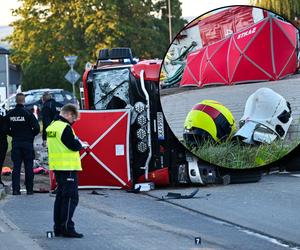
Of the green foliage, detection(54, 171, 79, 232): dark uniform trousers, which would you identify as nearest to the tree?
detection(54, 171, 79, 232): dark uniform trousers

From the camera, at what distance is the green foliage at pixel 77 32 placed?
56.1m

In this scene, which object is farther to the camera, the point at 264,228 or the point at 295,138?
the point at 295,138

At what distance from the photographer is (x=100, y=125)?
13.5m

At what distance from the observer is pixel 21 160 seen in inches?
532

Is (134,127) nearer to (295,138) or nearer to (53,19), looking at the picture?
(295,138)

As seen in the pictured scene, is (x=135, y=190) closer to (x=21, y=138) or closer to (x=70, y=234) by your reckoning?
(x=21, y=138)

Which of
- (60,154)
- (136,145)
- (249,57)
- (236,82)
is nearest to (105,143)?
(136,145)

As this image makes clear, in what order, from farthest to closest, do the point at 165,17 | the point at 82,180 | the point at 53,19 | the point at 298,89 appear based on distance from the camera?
the point at 53,19, the point at 165,17, the point at 82,180, the point at 298,89

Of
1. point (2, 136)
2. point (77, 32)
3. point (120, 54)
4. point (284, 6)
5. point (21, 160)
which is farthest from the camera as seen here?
point (77, 32)

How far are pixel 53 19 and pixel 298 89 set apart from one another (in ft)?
161

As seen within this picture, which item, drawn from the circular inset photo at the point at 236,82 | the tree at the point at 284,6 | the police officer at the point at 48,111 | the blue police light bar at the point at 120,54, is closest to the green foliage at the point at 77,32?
the tree at the point at 284,6

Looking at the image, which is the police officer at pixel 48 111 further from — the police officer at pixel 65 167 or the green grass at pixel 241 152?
the police officer at pixel 65 167

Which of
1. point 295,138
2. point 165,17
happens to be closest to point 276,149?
point 295,138

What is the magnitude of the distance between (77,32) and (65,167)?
50.5 meters
